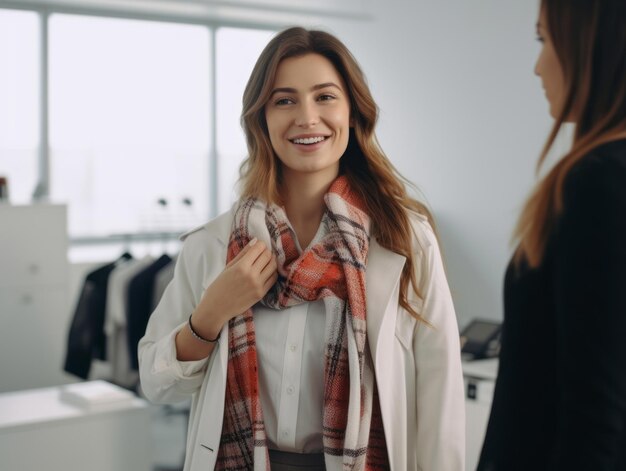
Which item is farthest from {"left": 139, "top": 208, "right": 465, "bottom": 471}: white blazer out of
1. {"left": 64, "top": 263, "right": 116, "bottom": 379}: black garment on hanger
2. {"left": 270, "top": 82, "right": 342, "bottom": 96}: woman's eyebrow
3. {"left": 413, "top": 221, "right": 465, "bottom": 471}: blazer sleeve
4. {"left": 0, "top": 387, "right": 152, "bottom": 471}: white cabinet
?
{"left": 64, "top": 263, "right": 116, "bottom": 379}: black garment on hanger

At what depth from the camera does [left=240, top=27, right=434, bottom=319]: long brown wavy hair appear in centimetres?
168

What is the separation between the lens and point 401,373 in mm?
1610

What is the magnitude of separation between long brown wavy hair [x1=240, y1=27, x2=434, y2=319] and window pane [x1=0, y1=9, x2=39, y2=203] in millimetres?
4366

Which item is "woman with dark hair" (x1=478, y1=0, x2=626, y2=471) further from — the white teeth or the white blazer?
the white teeth

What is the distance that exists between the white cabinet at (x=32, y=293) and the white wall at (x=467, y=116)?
2459mm

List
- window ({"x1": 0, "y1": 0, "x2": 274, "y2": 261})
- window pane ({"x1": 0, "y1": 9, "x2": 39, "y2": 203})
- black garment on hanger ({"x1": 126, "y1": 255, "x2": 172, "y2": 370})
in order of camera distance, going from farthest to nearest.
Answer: window ({"x1": 0, "y1": 0, "x2": 274, "y2": 261})
window pane ({"x1": 0, "y1": 9, "x2": 39, "y2": 203})
black garment on hanger ({"x1": 126, "y1": 255, "x2": 172, "y2": 370})

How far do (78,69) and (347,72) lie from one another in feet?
15.5

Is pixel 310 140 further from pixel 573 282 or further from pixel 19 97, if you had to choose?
pixel 19 97

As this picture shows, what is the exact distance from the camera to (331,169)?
176cm

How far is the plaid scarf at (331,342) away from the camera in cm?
155

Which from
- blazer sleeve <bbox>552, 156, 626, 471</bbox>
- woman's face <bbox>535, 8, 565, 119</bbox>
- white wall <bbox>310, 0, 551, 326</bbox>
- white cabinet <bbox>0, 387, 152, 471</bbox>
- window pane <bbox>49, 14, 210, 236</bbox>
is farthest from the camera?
window pane <bbox>49, 14, 210, 236</bbox>

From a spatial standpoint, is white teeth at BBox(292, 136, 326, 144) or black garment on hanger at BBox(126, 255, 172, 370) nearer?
white teeth at BBox(292, 136, 326, 144)

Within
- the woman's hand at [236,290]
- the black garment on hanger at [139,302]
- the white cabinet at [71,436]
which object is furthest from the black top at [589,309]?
the black garment on hanger at [139,302]

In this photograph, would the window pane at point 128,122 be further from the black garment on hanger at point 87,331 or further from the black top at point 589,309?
the black top at point 589,309
